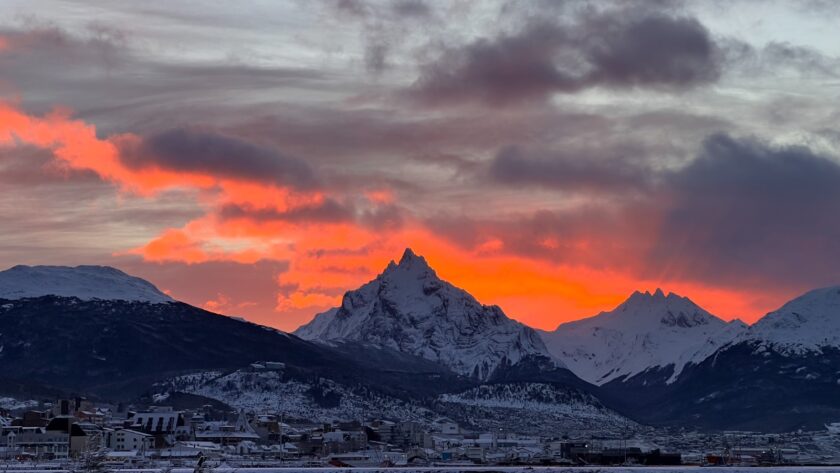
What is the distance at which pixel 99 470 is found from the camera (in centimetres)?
18625

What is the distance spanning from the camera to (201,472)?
175 m

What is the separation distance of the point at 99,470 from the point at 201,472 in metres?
17.4
